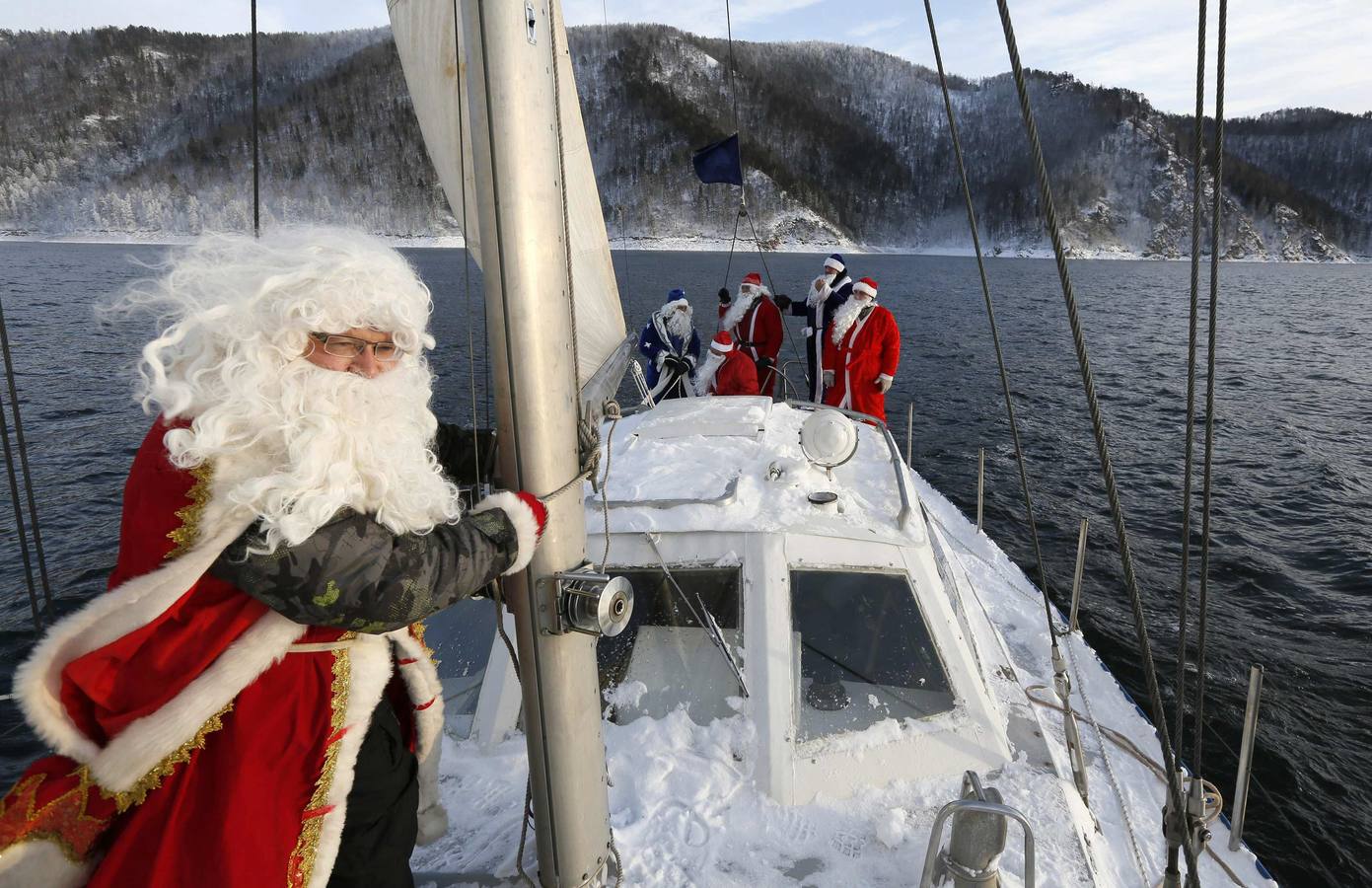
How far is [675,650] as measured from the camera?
3.32 m

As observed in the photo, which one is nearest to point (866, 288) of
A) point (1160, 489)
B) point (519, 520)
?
point (519, 520)

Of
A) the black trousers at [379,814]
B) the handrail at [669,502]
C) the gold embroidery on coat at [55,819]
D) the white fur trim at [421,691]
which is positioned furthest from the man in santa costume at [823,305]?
the gold embroidery on coat at [55,819]

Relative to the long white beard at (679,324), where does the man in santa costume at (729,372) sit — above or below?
below

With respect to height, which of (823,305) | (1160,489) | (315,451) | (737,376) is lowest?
(1160,489)

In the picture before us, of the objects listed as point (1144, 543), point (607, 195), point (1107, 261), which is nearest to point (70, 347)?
point (1144, 543)

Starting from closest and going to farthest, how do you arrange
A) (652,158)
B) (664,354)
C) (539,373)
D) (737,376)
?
(539,373) → (737,376) → (664,354) → (652,158)

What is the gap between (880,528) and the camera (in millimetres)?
3451

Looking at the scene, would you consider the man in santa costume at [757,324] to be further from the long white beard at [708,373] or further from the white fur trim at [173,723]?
the white fur trim at [173,723]

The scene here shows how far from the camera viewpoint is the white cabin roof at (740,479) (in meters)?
3.43

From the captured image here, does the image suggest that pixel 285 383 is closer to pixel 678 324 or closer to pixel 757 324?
pixel 678 324

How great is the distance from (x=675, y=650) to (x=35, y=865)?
7.64 ft

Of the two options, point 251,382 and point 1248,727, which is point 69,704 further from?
point 1248,727

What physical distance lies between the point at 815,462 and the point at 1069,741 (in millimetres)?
1803

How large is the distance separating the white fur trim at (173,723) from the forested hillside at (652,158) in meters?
105
